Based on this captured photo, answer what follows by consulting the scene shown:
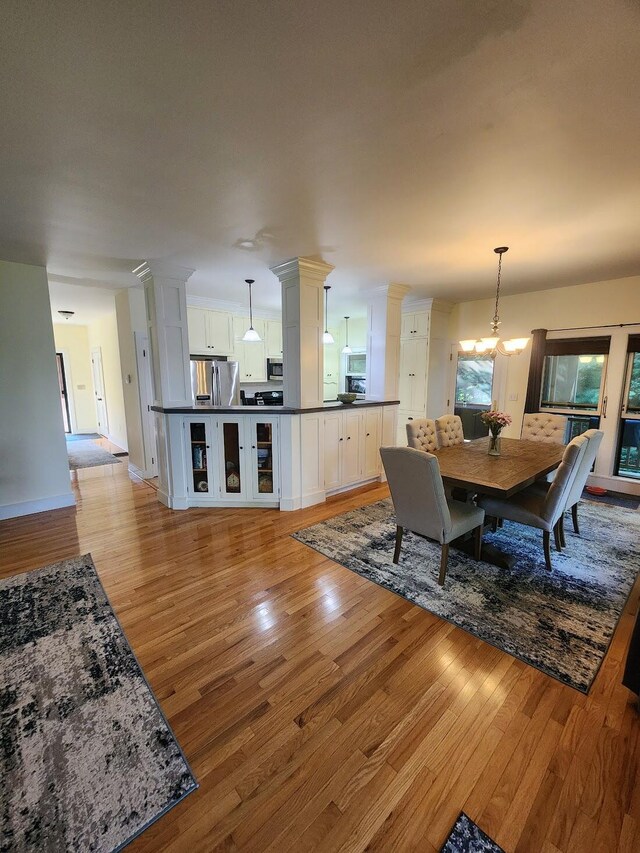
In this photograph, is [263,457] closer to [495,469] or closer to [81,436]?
[495,469]

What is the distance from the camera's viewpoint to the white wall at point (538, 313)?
420cm

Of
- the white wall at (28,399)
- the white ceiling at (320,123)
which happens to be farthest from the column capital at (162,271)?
the white wall at (28,399)

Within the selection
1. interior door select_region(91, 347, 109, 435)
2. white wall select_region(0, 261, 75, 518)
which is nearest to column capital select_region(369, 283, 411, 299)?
white wall select_region(0, 261, 75, 518)

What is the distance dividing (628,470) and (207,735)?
5.30 m

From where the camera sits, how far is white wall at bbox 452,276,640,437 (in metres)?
4.20

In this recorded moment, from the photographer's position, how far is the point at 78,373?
27.0 feet

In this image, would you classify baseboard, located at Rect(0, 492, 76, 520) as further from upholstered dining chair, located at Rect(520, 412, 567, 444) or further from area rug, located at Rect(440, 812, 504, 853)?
upholstered dining chair, located at Rect(520, 412, 567, 444)

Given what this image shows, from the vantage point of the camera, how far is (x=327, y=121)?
1573 millimetres

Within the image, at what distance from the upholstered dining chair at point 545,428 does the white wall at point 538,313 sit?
3.02 feet

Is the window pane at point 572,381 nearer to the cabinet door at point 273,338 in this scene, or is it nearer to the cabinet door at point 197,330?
the cabinet door at point 273,338

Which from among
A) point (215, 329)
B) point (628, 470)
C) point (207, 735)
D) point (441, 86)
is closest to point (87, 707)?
point (207, 735)

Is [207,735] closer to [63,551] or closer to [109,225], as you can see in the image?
[63,551]

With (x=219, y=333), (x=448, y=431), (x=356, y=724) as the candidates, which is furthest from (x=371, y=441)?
(x=356, y=724)

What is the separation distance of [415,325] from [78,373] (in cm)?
769
